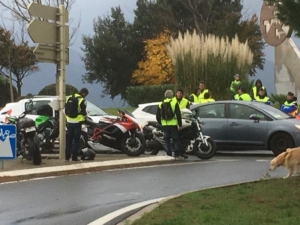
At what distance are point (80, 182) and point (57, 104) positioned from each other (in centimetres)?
359

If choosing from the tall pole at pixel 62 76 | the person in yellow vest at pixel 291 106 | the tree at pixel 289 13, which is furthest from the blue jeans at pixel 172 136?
the tree at pixel 289 13

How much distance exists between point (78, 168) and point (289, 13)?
20.4ft

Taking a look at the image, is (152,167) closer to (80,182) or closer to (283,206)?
(80,182)

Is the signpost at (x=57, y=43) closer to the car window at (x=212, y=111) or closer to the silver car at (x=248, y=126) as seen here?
the silver car at (x=248, y=126)

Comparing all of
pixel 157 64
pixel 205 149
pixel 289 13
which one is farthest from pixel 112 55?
pixel 289 13

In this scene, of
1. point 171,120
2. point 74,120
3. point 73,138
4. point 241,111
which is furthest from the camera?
point 241,111

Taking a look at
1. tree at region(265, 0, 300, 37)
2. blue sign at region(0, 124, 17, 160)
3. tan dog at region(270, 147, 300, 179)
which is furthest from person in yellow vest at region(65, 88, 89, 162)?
tree at region(265, 0, 300, 37)

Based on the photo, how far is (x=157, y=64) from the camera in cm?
5172

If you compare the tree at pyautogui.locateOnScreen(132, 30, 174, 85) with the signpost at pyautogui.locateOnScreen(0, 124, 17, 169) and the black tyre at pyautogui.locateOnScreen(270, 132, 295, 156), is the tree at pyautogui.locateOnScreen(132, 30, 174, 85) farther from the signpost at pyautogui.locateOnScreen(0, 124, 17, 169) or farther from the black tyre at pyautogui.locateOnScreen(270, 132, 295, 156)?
the signpost at pyautogui.locateOnScreen(0, 124, 17, 169)

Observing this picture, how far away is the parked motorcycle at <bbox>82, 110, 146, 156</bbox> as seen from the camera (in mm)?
16656

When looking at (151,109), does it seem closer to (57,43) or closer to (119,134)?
(119,134)

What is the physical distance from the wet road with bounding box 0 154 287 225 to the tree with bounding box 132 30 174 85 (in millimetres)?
35925

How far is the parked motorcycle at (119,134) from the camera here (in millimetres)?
16656

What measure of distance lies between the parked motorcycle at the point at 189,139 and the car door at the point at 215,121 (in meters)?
0.80
